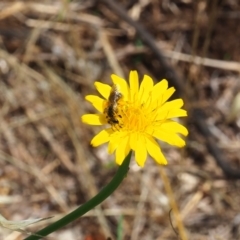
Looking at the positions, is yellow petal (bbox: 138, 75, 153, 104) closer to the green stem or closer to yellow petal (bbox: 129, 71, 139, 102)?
yellow petal (bbox: 129, 71, 139, 102)

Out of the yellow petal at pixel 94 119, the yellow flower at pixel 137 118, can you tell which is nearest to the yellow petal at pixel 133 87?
the yellow flower at pixel 137 118

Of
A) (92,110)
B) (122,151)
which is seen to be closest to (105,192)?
(122,151)

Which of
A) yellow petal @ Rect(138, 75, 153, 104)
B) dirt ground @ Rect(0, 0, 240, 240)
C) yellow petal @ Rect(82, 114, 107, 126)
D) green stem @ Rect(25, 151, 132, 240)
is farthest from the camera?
dirt ground @ Rect(0, 0, 240, 240)

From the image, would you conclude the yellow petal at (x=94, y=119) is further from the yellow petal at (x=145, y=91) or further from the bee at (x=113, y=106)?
the yellow petal at (x=145, y=91)

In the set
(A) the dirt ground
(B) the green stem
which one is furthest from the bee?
(A) the dirt ground

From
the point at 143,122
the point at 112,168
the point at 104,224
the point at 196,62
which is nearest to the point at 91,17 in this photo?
the point at 196,62

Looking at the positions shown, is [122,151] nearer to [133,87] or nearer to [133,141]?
[133,141]
